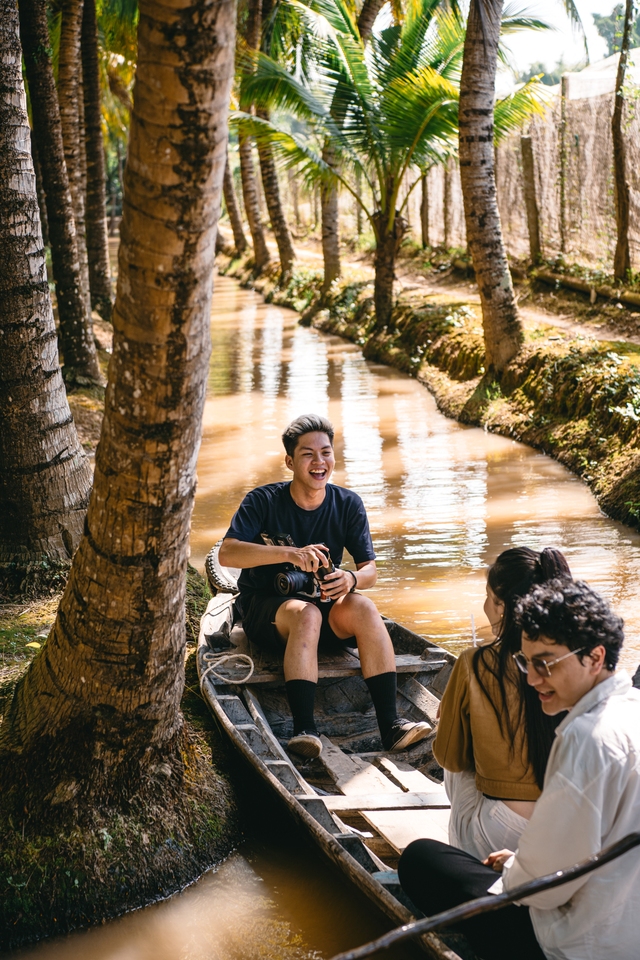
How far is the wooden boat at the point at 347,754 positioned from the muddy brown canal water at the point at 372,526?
243 millimetres

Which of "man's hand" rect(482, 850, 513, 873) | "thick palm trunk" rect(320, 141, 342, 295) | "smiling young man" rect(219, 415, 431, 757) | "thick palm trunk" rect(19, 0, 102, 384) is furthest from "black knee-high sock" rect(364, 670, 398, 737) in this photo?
"thick palm trunk" rect(320, 141, 342, 295)

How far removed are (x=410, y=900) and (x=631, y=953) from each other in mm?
961

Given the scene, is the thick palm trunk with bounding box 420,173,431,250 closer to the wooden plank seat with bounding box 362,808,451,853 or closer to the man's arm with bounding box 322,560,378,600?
the man's arm with bounding box 322,560,378,600

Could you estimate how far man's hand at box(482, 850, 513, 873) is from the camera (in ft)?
9.45

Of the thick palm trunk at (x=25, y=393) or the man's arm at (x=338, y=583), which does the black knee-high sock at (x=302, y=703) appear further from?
the thick palm trunk at (x=25, y=393)

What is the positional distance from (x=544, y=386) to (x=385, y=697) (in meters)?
7.16

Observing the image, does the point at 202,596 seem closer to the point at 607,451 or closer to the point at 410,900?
the point at 410,900

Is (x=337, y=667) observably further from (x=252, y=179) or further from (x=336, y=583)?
(x=252, y=179)

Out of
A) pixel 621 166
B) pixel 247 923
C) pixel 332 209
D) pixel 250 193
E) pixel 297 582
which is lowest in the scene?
pixel 247 923

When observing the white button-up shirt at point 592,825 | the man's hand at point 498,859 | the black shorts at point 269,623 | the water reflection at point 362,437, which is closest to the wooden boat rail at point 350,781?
the black shorts at point 269,623

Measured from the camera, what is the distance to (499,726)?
2.95 m

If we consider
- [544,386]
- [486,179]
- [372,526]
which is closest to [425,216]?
[486,179]

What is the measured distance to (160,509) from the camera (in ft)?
11.2

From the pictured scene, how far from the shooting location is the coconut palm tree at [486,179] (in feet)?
34.9
